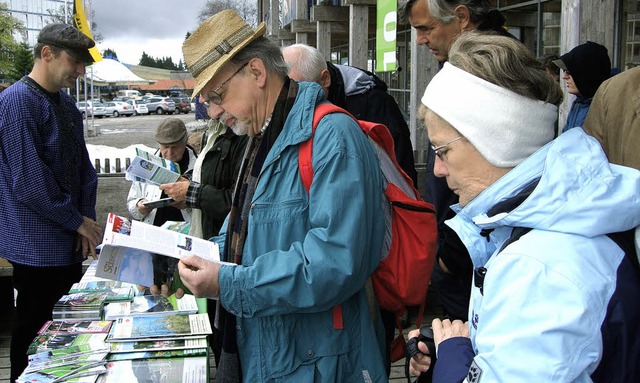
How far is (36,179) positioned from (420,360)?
2.33 metres

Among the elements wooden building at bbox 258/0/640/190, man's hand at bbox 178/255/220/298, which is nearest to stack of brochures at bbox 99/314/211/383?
man's hand at bbox 178/255/220/298

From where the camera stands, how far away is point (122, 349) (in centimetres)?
225

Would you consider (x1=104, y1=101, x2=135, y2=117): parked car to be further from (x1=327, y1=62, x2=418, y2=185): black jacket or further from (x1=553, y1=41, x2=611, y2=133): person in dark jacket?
(x1=553, y1=41, x2=611, y2=133): person in dark jacket

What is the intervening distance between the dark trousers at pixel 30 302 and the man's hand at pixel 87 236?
14 cm

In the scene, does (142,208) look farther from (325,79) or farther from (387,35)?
(387,35)

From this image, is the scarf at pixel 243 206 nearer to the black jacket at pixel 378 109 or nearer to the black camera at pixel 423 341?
the black camera at pixel 423 341

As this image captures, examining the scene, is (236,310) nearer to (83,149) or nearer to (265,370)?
(265,370)

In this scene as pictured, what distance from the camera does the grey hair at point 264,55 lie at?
2.04m

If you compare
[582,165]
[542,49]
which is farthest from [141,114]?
[582,165]

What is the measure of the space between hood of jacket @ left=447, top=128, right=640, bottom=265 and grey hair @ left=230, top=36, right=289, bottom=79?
1.01 metres

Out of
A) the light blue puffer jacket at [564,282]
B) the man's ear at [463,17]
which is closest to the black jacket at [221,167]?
the man's ear at [463,17]

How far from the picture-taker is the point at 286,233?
74.0 inches

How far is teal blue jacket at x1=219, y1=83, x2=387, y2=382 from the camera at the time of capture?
1777 mm

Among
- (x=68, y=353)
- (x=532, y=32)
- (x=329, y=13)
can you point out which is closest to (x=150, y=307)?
(x=68, y=353)
